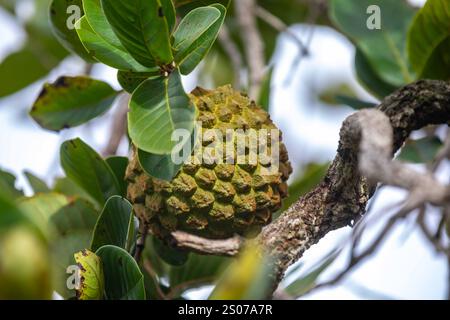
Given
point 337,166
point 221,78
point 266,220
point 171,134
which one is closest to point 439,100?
point 337,166

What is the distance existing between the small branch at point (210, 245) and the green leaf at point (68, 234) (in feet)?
1.38

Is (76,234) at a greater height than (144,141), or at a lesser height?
lesser

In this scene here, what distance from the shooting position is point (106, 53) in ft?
4.54

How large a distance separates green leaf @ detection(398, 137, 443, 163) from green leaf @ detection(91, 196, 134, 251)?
82 cm

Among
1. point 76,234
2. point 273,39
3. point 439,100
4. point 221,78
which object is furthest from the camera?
point 221,78

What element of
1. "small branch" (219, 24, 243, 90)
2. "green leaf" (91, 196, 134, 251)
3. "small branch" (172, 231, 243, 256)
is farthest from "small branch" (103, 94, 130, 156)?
"small branch" (172, 231, 243, 256)

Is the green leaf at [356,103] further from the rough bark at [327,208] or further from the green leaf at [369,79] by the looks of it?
the rough bark at [327,208]

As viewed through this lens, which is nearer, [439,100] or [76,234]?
[439,100]

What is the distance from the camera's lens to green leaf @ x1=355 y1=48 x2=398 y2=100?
2018 millimetres

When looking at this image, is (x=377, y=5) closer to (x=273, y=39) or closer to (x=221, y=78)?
(x=273, y=39)

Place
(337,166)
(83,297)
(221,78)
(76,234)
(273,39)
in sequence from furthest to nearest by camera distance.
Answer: (221,78)
(273,39)
(76,234)
(337,166)
(83,297)

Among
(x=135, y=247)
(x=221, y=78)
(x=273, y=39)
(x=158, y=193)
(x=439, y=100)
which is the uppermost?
(x=439, y=100)

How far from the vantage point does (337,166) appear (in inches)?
52.5

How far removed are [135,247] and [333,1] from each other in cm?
95
